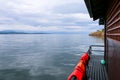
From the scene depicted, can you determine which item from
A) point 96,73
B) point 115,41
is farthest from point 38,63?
point 115,41

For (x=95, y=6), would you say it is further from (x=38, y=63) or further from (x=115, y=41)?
(x=38, y=63)

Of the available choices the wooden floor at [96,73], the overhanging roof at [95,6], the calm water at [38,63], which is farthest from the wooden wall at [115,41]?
the calm water at [38,63]

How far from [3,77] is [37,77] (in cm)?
325

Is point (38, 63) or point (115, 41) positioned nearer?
point (115, 41)

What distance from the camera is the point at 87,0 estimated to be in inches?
218

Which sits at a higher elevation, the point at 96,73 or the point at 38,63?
the point at 96,73

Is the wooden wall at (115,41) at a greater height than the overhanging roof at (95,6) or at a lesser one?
lesser

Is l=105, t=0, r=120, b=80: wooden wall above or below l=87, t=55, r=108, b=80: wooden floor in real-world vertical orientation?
above

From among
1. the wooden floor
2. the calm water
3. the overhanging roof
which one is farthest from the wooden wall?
the calm water

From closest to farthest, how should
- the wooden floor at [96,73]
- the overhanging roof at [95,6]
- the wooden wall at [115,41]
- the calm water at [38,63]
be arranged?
the wooden wall at [115,41] < the overhanging roof at [95,6] < the wooden floor at [96,73] < the calm water at [38,63]

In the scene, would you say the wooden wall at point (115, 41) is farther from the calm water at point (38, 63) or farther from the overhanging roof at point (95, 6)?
the calm water at point (38, 63)

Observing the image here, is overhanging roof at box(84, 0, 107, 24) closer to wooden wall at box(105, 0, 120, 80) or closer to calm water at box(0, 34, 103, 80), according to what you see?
wooden wall at box(105, 0, 120, 80)

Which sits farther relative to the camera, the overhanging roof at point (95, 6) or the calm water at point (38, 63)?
the calm water at point (38, 63)

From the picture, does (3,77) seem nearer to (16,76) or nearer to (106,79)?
(16,76)
